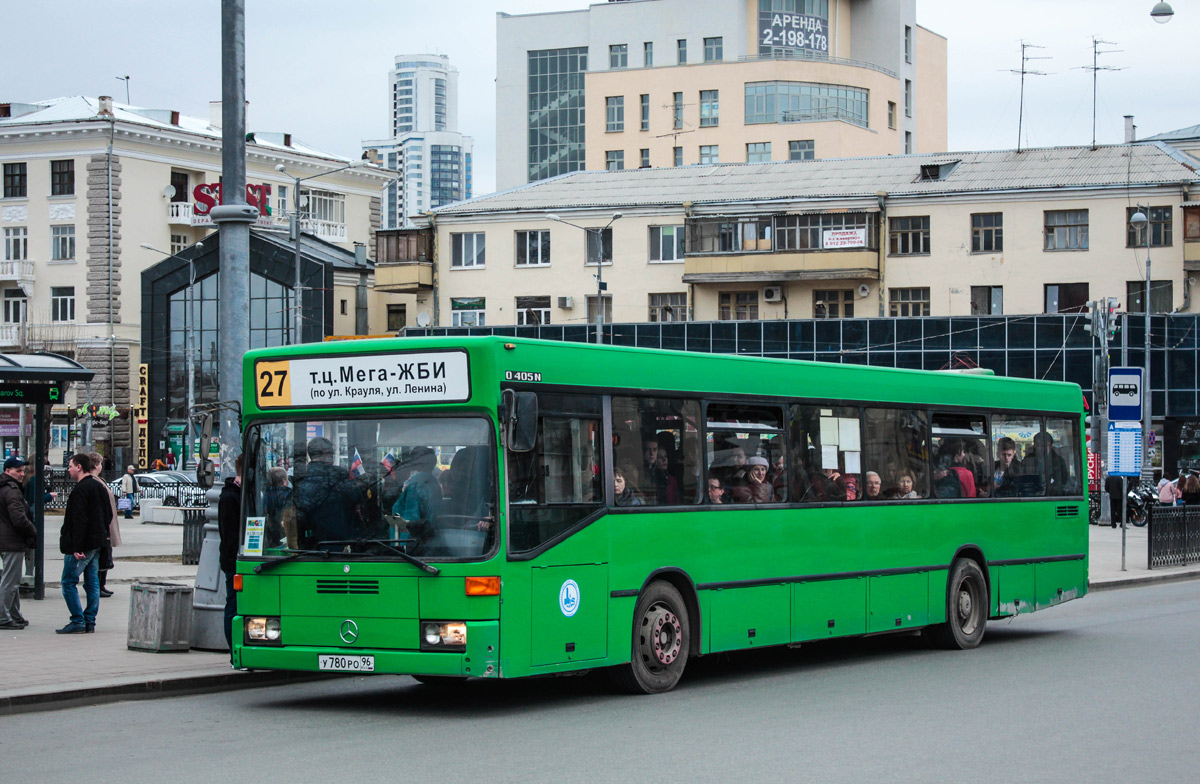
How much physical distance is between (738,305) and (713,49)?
111 ft

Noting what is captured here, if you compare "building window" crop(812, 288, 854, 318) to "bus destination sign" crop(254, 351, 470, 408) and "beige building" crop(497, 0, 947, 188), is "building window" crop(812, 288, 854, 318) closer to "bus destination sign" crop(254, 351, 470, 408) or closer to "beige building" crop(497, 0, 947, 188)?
"beige building" crop(497, 0, 947, 188)

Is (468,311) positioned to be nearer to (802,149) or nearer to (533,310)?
(533,310)

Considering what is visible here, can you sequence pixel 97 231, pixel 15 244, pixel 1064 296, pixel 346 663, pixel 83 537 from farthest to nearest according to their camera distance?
pixel 15 244
pixel 97 231
pixel 1064 296
pixel 83 537
pixel 346 663

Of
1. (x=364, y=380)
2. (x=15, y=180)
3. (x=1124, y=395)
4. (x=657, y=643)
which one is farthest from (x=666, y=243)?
(x=364, y=380)

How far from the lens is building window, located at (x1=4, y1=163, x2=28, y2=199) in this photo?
77.2 m

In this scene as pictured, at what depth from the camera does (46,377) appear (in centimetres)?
1736

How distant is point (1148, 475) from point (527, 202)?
3180 cm

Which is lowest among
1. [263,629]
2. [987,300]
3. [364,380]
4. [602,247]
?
[263,629]

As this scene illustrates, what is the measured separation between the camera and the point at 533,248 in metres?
70.9

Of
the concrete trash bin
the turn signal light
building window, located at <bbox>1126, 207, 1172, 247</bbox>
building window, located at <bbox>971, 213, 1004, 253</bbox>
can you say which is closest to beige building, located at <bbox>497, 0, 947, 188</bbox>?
building window, located at <bbox>971, 213, 1004, 253</bbox>

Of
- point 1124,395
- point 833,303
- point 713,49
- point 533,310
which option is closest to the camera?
point 1124,395

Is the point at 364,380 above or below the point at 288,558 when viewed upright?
above

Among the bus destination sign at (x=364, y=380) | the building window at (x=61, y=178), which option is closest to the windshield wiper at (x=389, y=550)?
the bus destination sign at (x=364, y=380)

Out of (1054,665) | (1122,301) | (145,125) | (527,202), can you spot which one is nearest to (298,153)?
(145,125)
